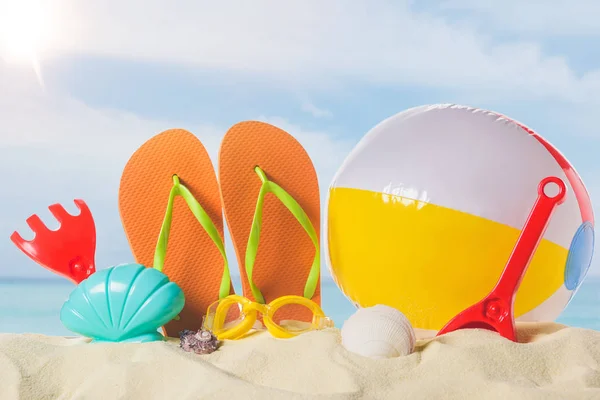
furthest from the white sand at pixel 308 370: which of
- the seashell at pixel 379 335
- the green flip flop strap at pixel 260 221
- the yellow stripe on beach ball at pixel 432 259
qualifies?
the green flip flop strap at pixel 260 221

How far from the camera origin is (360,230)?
7.32 feet

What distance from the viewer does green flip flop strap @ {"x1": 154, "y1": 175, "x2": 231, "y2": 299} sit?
7.86 feet

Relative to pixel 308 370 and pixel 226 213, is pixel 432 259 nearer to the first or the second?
pixel 308 370

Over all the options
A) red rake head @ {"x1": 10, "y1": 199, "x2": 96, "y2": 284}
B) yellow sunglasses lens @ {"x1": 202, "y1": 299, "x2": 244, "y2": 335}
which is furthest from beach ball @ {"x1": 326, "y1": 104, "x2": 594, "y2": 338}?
red rake head @ {"x1": 10, "y1": 199, "x2": 96, "y2": 284}

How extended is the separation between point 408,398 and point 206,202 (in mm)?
1316

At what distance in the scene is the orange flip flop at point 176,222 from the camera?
2.45m

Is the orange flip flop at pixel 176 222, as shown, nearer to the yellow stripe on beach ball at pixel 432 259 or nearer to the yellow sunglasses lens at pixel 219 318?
the yellow sunglasses lens at pixel 219 318

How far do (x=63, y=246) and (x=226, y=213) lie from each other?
598 mm

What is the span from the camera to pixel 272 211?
252 centimetres

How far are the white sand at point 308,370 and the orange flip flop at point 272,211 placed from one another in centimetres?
55

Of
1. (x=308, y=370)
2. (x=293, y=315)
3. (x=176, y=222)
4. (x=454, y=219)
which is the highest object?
(x=454, y=219)

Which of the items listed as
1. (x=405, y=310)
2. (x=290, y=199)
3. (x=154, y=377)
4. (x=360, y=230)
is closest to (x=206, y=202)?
(x=290, y=199)

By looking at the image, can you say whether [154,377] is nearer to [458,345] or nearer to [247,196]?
[458,345]

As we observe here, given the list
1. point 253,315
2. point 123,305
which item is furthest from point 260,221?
point 123,305
